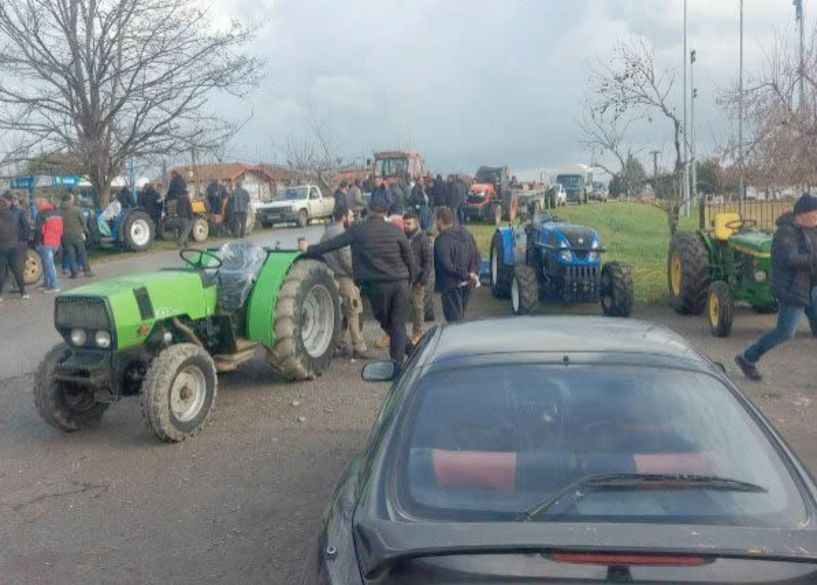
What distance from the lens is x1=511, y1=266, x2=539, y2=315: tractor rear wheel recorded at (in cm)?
1205

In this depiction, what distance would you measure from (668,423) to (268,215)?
29.9 meters

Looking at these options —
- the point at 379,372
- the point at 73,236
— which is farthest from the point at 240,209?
Result: the point at 379,372

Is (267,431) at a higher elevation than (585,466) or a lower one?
lower

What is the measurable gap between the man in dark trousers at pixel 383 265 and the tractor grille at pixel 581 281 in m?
3.63

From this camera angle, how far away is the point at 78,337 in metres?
7.55

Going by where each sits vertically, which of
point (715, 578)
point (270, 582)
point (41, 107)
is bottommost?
point (270, 582)

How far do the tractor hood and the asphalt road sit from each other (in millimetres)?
908

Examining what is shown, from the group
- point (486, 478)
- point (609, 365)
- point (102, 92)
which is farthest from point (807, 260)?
point (102, 92)

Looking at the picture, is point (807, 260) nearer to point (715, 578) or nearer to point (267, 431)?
point (267, 431)

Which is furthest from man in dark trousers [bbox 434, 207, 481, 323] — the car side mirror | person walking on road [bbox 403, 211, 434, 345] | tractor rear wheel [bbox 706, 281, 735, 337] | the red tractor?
the red tractor

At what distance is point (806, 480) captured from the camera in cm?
309

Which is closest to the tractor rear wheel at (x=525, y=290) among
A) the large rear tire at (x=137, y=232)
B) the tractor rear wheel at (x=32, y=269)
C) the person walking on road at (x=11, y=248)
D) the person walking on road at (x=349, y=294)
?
the person walking on road at (x=349, y=294)

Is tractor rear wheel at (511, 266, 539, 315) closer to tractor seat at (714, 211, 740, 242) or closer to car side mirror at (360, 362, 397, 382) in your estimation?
tractor seat at (714, 211, 740, 242)

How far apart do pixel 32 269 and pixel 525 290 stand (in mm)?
10254
